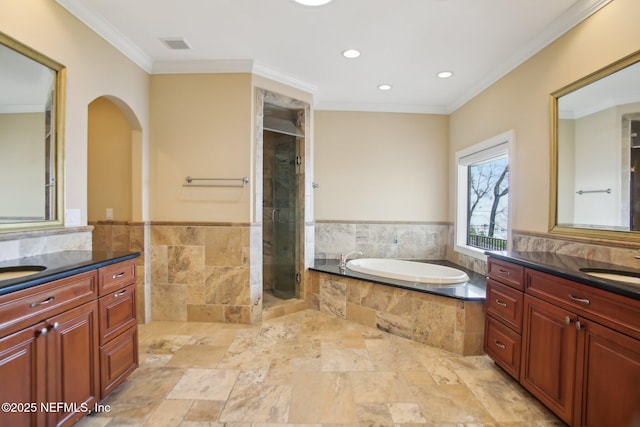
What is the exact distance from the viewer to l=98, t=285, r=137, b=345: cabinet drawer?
1766mm

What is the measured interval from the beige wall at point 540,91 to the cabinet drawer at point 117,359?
3194mm

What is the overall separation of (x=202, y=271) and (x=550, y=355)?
288cm

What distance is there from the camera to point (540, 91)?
249 cm

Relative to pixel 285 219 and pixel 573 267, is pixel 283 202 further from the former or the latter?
pixel 573 267

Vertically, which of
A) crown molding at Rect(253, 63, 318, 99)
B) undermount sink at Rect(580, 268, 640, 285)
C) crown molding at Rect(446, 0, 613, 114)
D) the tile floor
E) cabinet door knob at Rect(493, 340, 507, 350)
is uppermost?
crown molding at Rect(253, 63, 318, 99)

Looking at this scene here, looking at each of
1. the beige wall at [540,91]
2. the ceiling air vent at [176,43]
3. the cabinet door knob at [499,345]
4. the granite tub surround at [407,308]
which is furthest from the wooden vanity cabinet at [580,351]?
the ceiling air vent at [176,43]

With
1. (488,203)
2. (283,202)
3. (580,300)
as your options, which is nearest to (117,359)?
(283,202)

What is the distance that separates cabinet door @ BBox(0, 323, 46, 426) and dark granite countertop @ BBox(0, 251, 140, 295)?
21cm

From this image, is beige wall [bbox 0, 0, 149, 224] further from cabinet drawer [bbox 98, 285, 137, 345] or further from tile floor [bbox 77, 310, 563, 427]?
tile floor [bbox 77, 310, 563, 427]

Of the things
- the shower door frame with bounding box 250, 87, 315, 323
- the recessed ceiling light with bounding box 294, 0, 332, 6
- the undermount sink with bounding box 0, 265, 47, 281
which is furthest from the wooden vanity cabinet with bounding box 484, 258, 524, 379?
the undermount sink with bounding box 0, 265, 47, 281

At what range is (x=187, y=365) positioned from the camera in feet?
7.59

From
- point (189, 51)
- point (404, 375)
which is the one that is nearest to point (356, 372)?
point (404, 375)

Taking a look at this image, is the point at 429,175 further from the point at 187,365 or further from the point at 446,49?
the point at 187,365

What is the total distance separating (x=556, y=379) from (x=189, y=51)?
3.70 meters
